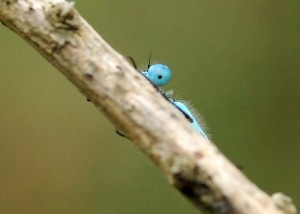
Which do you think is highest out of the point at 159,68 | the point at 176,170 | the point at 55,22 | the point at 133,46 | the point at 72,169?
the point at 133,46

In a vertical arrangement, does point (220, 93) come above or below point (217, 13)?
below

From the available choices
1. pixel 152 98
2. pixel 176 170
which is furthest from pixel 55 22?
pixel 176 170

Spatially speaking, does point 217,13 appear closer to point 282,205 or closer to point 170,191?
point 170,191

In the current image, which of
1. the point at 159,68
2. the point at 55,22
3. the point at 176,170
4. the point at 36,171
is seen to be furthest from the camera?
the point at 36,171

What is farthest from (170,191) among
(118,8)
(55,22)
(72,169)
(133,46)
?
(55,22)

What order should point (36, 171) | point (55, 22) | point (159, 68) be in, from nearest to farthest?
point (55, 22)
point (159, 68)
point (36, 171)

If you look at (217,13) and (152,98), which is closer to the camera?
(152,98)

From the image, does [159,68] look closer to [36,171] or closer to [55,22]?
[55,22]
